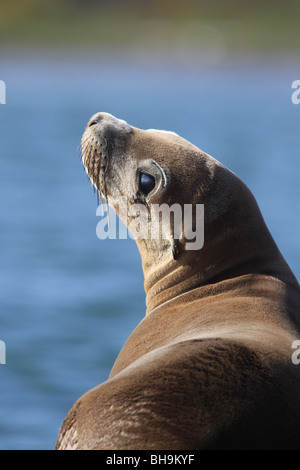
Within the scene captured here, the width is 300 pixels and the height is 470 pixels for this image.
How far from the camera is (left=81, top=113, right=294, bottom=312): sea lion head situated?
191 inches

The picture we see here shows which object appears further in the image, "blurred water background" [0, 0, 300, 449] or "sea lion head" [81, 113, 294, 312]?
"blurred water background" [0, 0, 300, 449]

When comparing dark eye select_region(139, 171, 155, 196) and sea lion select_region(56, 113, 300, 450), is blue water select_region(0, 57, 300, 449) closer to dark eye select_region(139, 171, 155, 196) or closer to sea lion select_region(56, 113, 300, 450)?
sea lion select_region(56, 113, 300, 450)

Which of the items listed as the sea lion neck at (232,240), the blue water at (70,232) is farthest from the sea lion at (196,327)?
the blue water at (70,232)

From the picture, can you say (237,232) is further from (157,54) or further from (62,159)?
(157,54)

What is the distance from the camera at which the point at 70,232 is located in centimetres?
1944

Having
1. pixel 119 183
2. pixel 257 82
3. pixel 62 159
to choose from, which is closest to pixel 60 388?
pixel 119 183

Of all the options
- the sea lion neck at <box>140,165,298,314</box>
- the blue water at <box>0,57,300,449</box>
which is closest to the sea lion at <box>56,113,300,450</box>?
the sea lion neck at <box>140,165,298,314</box>

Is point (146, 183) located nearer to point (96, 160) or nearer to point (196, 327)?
point (96, 160)

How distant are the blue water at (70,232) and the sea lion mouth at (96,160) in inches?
67.8

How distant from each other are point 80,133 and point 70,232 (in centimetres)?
2291

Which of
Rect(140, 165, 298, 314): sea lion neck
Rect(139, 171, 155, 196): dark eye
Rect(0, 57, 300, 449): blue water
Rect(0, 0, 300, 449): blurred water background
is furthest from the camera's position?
Rect(0, 0, 300, 449): blurred water background

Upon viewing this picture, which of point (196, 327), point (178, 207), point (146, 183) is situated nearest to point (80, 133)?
point (146, 183)

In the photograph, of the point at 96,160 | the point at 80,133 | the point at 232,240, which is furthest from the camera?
the point at 80,133

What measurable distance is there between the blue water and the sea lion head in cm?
164
